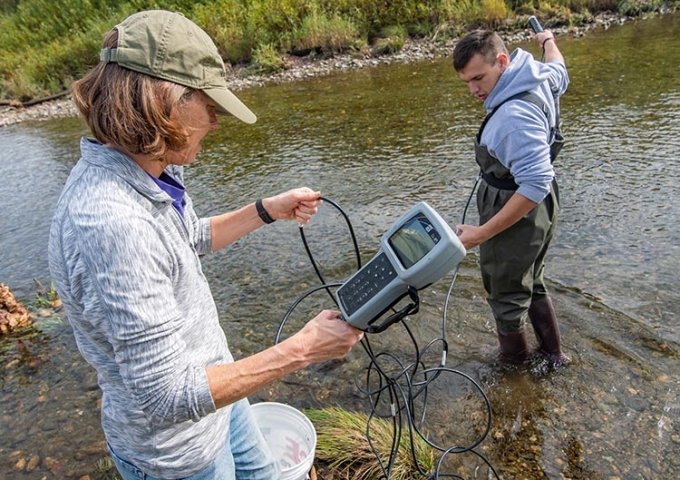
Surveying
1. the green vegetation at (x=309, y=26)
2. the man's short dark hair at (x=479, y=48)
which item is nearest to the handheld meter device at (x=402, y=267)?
the man's short dark hair at (x=479, y=48)

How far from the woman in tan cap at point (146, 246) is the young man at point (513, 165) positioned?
1.52m

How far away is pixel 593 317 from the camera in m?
4.00

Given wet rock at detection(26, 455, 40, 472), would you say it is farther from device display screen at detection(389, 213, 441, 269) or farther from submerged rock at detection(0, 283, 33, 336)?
device display screen at detection(389, 213, 441, 269)

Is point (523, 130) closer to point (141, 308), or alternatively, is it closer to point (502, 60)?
point (502, 60)

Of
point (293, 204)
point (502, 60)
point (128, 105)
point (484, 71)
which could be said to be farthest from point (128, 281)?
point (502, 60)

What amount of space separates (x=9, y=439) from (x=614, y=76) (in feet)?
35.3

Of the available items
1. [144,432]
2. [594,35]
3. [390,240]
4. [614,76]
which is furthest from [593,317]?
[594,35]

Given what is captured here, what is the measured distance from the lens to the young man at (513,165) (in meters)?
2.70

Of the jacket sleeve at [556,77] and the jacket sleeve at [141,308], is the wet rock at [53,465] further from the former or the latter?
the jacket sleeve at [556,77]

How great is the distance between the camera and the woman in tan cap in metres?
1.35

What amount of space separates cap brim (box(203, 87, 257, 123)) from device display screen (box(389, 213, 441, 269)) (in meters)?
0.71

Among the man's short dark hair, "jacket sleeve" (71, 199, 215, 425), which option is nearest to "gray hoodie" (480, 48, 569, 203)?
the man's short dark hair

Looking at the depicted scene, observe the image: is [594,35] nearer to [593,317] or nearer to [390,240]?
[593,317]

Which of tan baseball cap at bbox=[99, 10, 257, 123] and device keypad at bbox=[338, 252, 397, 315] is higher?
tan baseball cap at bbox=[99, 10, 257, 123]
